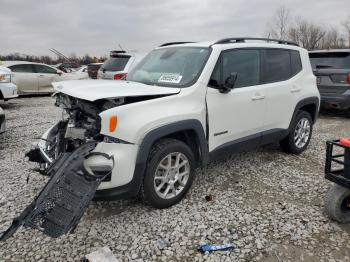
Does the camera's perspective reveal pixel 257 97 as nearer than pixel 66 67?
Yes

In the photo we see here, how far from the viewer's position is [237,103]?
13.5 ft

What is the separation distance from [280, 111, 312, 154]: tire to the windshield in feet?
7.03

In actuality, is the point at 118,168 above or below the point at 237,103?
below

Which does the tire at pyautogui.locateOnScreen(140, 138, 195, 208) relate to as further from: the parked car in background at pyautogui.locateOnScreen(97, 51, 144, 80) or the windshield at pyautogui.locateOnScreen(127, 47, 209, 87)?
the parked car in background at pyautogui.locateOnScreen(97, 51, 144, 80)

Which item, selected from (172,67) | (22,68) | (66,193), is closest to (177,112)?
(172,67)

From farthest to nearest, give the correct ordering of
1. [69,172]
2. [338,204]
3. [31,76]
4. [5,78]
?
1. [31,76]
2. [5,78]
3. [338,204]
4. [69,172]

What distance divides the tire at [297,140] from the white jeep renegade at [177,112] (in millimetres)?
110

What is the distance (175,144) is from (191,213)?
782mm

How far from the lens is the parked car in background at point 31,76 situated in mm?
12727

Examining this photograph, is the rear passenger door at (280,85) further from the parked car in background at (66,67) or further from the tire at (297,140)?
the parked car in background at (66,67)

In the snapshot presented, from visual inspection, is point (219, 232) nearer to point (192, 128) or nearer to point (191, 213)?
point (191, 213)

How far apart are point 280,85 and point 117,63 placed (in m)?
6.72

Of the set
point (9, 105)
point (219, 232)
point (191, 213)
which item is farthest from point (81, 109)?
point (9, 105)

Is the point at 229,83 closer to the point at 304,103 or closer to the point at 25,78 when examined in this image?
the point at 304,103
